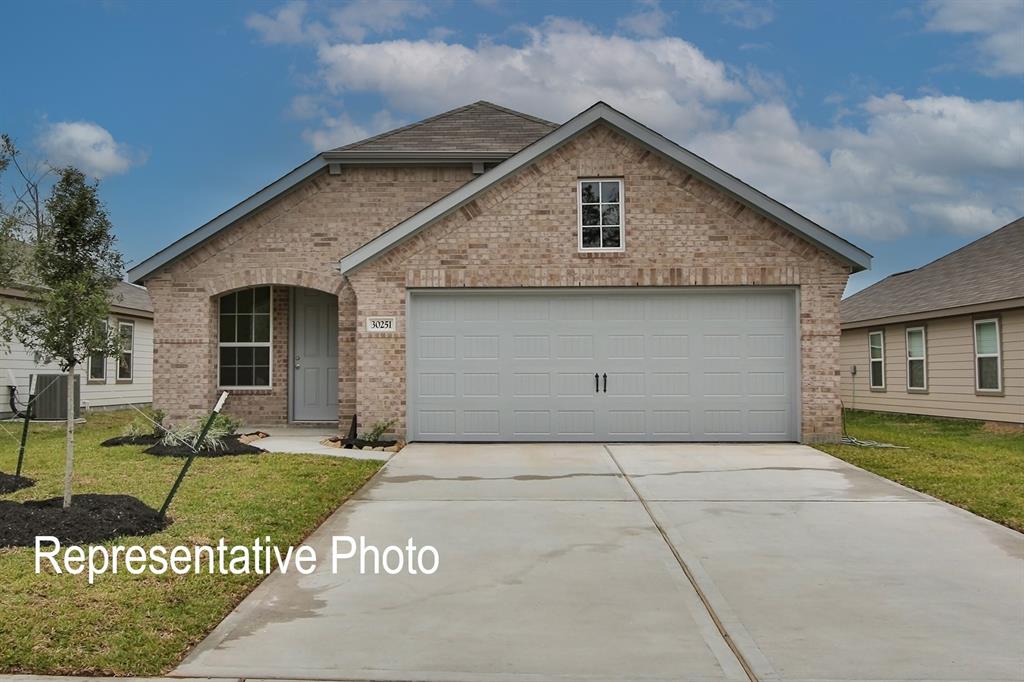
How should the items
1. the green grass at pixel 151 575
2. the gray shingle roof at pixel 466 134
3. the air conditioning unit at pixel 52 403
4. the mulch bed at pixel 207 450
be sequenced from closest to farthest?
the green grass at pixel 151 575 → the mulch bed at pixel 207 450 → the gray shingle roof at pixel 466 134 → the air conditioning unit at pixel 52 403

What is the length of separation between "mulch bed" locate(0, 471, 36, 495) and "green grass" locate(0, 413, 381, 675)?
14 cm

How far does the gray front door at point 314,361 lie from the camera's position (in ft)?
54.1

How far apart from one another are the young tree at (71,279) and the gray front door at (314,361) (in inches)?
356

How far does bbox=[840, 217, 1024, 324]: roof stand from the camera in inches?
710

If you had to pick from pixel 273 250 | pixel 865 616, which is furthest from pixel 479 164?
pixel 865 616

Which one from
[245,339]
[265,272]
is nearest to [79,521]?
[265,272]

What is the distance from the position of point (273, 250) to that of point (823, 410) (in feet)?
34.2

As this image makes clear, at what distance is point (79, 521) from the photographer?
6.93 m

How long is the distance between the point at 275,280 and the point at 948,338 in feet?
49.8

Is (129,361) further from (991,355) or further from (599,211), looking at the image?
(991,355)

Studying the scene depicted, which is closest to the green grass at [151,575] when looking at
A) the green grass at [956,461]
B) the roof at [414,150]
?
the roof at [414,150]

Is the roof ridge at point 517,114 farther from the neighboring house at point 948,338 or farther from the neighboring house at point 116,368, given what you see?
the neighboring house at point 116,368

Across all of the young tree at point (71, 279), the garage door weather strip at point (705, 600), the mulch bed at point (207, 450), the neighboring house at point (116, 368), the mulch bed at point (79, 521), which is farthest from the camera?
the neighboring house at point (116, 368)

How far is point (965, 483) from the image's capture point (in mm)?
10047
